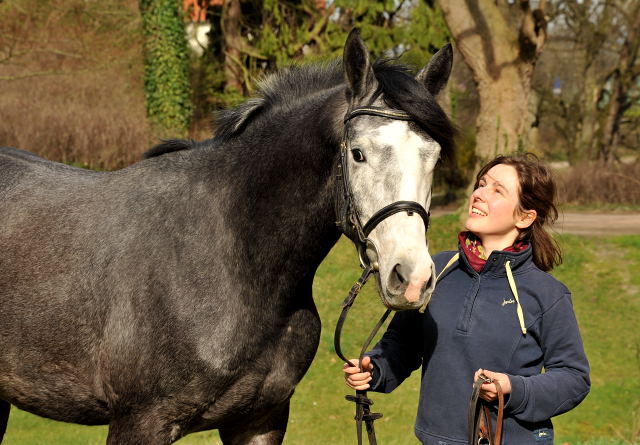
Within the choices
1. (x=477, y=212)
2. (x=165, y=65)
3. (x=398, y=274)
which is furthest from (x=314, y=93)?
(x=165, y=65)

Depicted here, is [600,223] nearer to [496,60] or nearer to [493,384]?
[496,60]

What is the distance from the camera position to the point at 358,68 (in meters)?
2.83

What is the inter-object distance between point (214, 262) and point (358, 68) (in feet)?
3.10

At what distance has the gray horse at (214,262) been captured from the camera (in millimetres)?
2814

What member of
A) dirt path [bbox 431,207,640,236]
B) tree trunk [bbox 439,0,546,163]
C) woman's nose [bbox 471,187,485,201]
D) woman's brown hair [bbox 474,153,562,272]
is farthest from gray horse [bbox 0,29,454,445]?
tree trunk [bbox 439,0,546,163]

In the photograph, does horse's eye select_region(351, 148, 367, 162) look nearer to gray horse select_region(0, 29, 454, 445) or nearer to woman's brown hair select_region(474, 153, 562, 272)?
gray horse select_region(0, 29, 454, 445)

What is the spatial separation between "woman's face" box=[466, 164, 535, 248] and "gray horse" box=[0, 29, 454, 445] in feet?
0.90

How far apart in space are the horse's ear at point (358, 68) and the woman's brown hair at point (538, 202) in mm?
612

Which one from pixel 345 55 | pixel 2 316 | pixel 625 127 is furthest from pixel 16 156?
pixel 625 127

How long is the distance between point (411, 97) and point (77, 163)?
474 inches

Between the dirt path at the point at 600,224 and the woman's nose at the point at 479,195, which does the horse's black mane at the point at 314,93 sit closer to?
the woman's nose at the point at 479,195

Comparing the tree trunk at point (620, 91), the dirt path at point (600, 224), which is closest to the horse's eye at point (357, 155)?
the dirt path at point (600, 224)

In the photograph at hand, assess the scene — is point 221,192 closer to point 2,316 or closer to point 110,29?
point 2,316

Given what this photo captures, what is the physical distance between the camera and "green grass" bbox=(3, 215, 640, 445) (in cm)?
693
